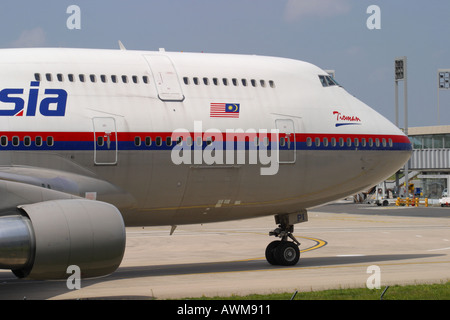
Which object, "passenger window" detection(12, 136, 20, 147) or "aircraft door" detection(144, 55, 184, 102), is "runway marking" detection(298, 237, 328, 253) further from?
"passenger window" detection(12, 136, 20, 147)

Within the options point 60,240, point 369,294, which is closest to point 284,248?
point 369,294

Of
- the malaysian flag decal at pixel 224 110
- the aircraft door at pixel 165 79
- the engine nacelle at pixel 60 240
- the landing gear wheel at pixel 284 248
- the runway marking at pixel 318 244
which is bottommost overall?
the runway marking at pixel 318 244

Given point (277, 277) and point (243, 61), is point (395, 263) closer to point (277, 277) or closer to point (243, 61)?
point (277, 277)

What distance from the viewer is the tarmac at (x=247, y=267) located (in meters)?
18.2

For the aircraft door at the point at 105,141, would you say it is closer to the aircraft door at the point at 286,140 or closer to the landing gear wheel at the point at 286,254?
the aircraft door at the point at 286,140

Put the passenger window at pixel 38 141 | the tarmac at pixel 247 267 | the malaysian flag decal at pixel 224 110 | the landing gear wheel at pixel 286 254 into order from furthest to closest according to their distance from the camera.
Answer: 1. the landing gear wheel at pixel 286 254
2. the malaysian flag decal at pixel 224 110
3. the passenger window at pixel 38 141
4. the tarmac at pixel 247 267

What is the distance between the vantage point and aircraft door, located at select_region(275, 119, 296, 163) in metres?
21.6

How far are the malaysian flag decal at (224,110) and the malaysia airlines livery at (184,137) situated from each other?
0.03 metres

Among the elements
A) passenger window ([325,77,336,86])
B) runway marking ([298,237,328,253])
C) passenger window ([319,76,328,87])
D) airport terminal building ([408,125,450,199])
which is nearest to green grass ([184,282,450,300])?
passenger window ([319,76,328,87])

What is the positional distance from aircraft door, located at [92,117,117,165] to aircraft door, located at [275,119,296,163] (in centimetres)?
502

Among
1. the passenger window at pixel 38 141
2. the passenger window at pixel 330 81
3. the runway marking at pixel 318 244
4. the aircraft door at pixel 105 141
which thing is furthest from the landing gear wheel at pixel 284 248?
the passenger window at pixel 38 141

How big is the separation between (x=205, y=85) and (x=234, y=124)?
54.6 inches

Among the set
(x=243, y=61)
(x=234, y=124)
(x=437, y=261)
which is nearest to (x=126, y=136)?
(x=234, y=124)
